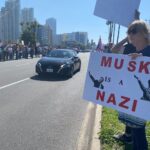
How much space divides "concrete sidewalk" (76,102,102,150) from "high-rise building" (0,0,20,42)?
87.9 metres

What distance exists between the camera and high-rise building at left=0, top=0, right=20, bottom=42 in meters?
98.6

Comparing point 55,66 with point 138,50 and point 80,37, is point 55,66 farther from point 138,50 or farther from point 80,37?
point 80,37

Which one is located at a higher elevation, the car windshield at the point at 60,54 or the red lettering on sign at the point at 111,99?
the red lettering on sign at the point at 111,99

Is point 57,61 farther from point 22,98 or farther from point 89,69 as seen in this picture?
point 89,69

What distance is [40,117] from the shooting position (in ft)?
27.3

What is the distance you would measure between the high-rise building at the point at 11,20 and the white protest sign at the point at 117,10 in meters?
91.2

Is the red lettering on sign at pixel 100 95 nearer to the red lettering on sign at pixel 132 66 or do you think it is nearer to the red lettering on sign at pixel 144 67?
the red lettering on sign at pixel 132 66

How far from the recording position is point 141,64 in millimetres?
4184

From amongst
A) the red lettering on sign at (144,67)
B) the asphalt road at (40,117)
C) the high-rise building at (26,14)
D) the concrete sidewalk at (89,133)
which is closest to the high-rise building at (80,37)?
the high-rise building at (26,14)

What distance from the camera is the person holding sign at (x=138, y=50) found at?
13.5 ft

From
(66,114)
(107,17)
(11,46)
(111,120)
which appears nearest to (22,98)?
(66,114)

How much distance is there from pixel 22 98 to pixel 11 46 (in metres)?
26.7

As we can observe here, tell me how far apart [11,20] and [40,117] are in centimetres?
9728

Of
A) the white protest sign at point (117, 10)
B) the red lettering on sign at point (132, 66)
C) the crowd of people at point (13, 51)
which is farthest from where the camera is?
the crowd of people at point (13, 51)
